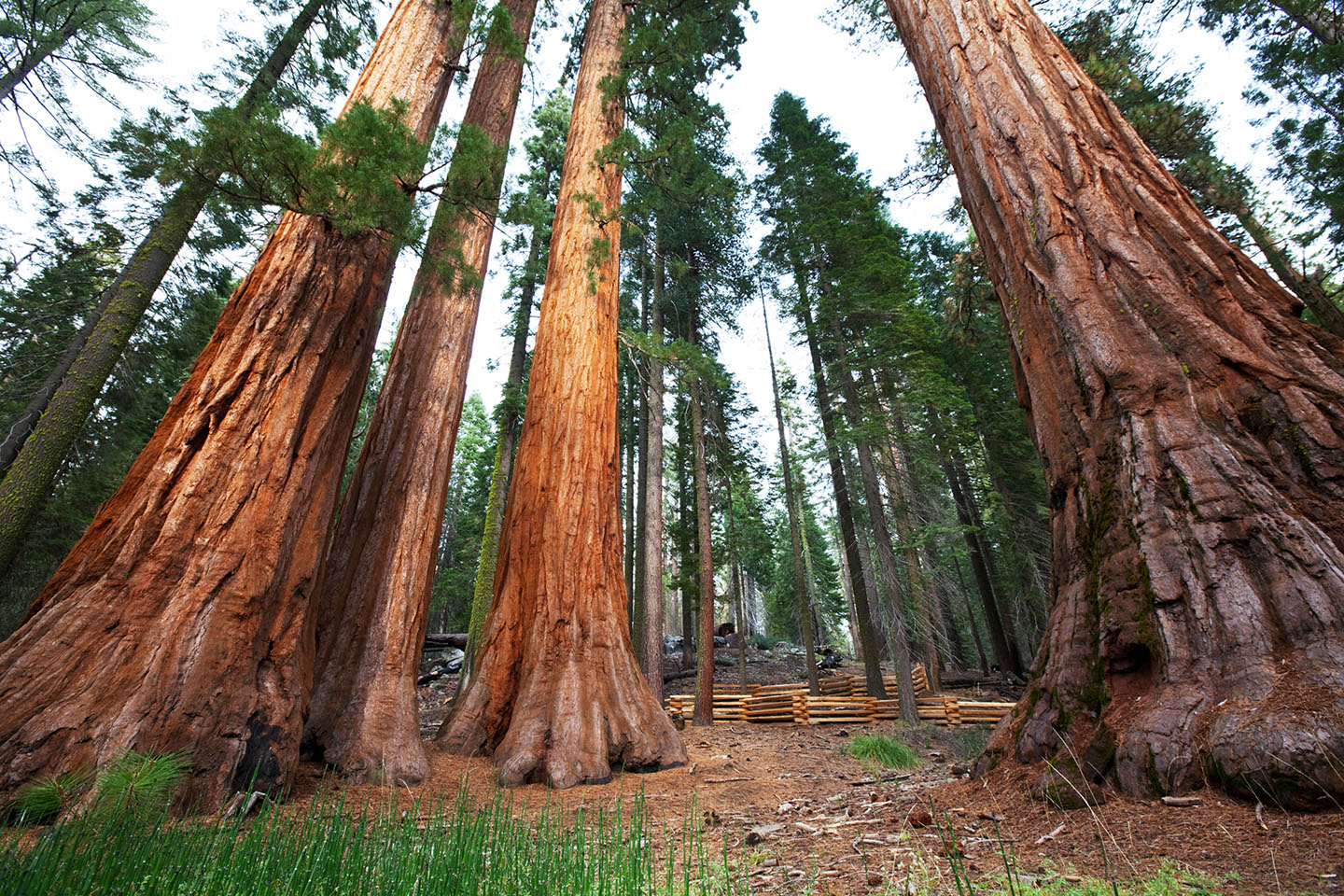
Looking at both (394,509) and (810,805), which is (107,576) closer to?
(394,509)

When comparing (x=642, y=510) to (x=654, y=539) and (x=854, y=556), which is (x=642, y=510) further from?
(x=854, y=556)

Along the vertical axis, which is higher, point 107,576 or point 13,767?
point 107,576

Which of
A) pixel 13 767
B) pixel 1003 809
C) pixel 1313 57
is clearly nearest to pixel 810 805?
pixel 1003 809

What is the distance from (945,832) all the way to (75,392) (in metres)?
10.2

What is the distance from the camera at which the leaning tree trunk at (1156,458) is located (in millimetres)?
1960

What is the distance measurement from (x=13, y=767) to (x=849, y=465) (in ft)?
56.7

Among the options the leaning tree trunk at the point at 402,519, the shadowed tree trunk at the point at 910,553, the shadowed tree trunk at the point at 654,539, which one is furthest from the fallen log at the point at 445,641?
the leaning tree trunk at the point at 402,519

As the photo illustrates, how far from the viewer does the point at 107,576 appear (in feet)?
9.98

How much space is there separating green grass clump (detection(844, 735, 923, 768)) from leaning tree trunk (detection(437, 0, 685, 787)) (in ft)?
9.33

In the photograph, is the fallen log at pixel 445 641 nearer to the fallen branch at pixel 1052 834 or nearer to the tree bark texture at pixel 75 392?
the tree bark texture at pixel 75 392

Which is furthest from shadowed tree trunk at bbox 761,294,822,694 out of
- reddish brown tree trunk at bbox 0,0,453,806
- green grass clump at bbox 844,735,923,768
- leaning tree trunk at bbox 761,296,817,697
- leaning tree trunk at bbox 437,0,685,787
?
reddish brown tree trunk at bbox 0,0,453,806

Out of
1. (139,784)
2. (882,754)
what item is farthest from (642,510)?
(139,784)

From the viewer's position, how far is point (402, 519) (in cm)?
506

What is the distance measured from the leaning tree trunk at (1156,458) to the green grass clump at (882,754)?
3617mm
